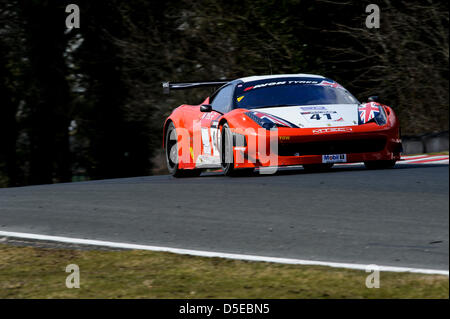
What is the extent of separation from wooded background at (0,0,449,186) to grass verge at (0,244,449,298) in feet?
39.4

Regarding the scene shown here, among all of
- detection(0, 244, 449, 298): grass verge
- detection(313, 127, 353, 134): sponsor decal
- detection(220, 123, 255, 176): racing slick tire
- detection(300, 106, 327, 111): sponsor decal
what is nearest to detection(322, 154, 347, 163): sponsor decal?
detection(313, 127, 353, 134): sponsor decal

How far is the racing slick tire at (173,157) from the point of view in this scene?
12.0 m

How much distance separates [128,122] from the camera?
22.7m

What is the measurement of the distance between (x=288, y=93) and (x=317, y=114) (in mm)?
990

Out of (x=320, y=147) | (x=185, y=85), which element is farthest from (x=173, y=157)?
(x=320, y=147)

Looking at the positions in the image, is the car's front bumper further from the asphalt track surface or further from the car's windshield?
the car's windshield

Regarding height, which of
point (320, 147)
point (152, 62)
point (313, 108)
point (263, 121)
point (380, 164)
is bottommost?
point (380, 164)

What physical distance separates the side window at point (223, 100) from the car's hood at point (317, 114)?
835 millimetres

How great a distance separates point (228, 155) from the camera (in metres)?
9.90

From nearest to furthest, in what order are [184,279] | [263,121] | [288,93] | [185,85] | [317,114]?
[184,279]
[263,121]
[317,114]
[288,93]
[185,85]

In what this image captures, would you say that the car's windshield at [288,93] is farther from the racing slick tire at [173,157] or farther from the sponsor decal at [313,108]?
the racing slick tire at [173,157]

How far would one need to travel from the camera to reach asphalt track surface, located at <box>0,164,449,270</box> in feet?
20.8

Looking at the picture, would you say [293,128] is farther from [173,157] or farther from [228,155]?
[173,157]
